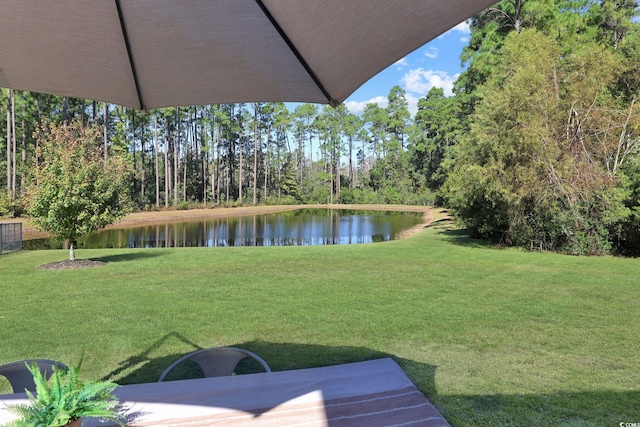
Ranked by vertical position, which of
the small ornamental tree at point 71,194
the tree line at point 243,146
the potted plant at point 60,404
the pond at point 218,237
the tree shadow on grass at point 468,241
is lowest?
the pond at point 218,237

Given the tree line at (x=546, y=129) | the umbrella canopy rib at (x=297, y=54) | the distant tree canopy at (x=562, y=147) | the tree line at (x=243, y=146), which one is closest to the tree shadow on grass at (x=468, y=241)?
the tree line at (x=546, y=129)

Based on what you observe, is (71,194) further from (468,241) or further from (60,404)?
(468,241)

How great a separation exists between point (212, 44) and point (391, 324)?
3619mm

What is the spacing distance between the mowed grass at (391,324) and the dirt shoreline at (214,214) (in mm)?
8756

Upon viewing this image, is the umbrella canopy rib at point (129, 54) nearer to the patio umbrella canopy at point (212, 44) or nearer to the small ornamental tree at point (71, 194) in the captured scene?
the patio umbrella canopy at point (212, 44)

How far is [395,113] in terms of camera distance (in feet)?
151

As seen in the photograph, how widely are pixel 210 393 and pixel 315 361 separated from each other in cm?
192

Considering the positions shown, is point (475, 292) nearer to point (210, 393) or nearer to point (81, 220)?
point (210, 393)

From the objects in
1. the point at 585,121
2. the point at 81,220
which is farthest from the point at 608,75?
the point at 81,220

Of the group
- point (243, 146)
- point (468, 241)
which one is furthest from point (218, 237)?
point (243, 146)

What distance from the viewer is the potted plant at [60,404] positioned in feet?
2.99

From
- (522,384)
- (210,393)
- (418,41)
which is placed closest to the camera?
(418,41)

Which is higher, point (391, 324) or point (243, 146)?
point (243, 146)

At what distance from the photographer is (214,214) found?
2825 cm
